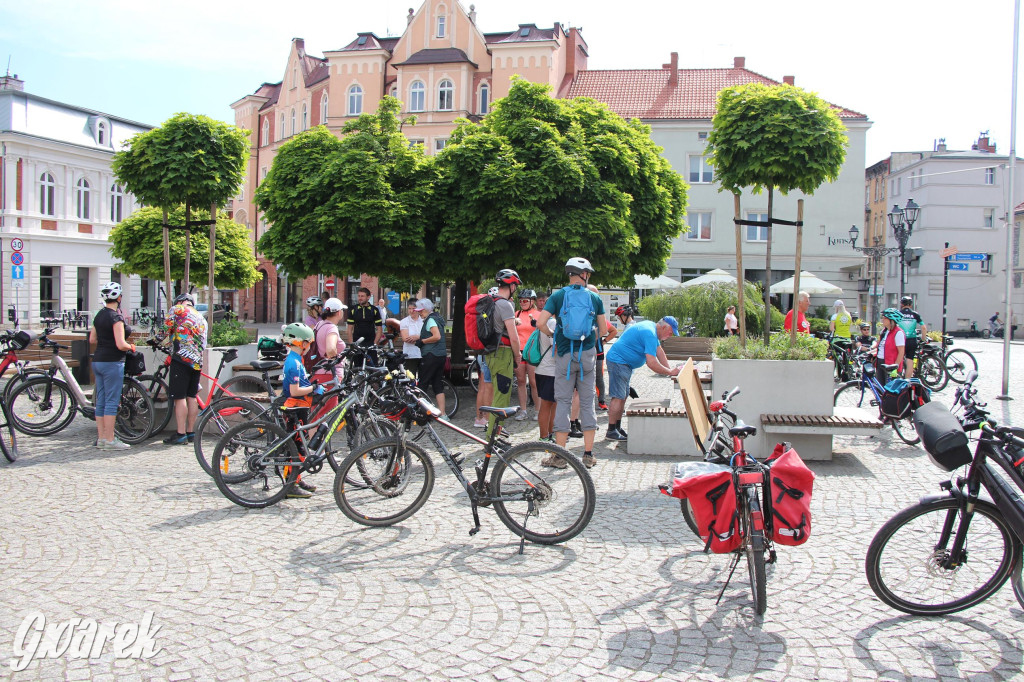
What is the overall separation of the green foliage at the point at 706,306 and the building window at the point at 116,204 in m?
31.2

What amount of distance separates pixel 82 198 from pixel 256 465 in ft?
139

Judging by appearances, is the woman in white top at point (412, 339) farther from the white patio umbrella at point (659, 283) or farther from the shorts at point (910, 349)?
the white patio umbrella at point (659, 283)

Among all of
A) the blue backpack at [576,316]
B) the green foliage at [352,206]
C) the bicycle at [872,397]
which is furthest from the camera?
the green foliage at [352,206]

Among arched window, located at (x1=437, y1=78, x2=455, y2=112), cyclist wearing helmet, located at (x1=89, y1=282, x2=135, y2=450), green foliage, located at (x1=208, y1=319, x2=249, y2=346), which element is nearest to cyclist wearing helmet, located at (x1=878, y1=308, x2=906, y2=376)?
green foliage, located at (x1=208, y1=319, x2=249, y2=346)

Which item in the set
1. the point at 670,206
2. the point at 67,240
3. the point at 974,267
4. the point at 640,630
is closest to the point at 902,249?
the point at 670,206

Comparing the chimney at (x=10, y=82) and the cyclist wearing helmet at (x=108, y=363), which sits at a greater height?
Answer: the chimney at (x=10, y=82)

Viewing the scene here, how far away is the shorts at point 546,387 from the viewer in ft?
29.1

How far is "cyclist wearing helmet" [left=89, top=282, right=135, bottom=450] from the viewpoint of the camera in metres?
8.91

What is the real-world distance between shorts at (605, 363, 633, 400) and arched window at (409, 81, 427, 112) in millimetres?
36923

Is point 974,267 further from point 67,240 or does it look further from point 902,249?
point 67,240

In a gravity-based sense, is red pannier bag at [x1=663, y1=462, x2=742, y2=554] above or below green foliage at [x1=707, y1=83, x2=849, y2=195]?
below

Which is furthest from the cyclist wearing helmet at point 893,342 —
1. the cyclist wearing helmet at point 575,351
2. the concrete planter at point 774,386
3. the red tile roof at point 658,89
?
the red tile roof at point 658,89

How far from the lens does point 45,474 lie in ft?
25.5

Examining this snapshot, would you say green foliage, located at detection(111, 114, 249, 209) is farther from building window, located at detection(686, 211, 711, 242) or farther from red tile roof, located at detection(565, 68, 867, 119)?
building window, located at detection(686, 211, 711, 242)
